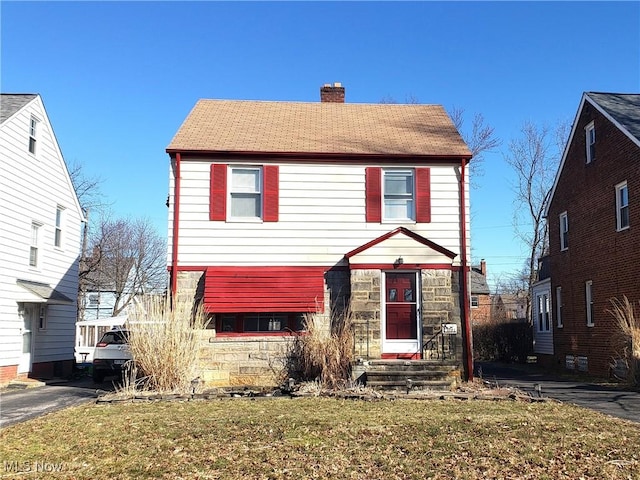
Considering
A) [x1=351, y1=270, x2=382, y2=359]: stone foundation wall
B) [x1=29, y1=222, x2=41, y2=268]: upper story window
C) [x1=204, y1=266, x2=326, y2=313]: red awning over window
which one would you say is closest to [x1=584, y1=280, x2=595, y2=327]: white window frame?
[x1=351, y1=270, x2=382, y2=359]: stone foundation wall

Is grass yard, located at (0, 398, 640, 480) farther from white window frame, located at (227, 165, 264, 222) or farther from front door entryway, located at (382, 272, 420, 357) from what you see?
white window frame, located at (227, 165, 264, 222)

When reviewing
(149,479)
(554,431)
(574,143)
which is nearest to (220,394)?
(149,479)

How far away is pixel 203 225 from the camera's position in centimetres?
1418

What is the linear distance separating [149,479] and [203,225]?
8.83 m

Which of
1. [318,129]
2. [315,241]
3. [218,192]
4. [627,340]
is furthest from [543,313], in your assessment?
[218,192]

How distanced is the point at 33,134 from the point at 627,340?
58.3ft

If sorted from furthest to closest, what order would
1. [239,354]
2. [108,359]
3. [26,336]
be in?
[26,336] → [108,359] → [239,354]

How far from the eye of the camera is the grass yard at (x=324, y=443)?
6.14m

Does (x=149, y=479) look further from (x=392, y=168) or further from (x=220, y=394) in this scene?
(x=392, y=168)

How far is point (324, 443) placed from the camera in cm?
719

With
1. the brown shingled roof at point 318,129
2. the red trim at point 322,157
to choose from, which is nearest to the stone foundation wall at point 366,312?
the red trim at point 322,157

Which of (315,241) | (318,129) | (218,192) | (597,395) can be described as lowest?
(597,395)

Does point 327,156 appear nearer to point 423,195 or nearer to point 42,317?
point 423,195

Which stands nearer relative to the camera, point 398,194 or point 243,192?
point 243,192
